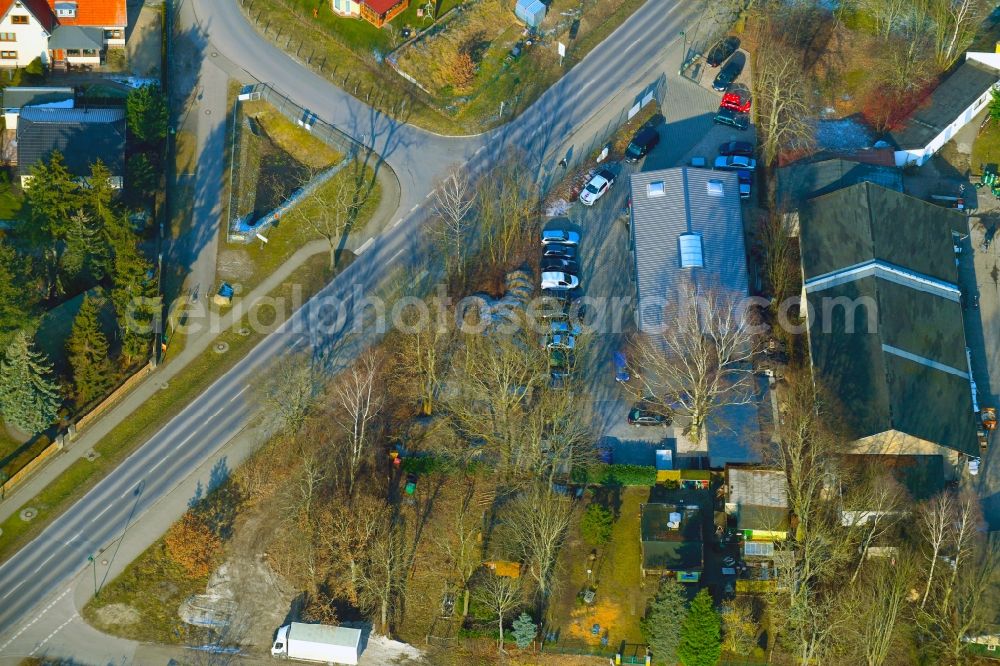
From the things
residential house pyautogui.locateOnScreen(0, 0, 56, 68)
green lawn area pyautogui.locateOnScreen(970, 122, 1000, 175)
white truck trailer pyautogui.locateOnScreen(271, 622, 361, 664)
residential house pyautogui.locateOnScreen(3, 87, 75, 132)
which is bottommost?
white truck trailer pyautogui.locateOnScreen(271, 622, 361, 664)

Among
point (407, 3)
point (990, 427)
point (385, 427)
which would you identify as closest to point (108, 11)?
point (407, 3)

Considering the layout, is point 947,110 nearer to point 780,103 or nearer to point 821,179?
point 780,103

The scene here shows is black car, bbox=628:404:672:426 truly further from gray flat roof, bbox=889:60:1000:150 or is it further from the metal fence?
the metal fence

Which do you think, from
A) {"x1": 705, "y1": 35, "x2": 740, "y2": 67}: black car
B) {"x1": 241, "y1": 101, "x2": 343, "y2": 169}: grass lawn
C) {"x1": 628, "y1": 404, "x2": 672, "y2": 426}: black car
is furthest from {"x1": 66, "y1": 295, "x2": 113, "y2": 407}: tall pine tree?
{"x1": 705, "y1": 35, "x2": 740, "y2": 67}: black car

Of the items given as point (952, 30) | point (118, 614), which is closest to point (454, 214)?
point (118, 614)

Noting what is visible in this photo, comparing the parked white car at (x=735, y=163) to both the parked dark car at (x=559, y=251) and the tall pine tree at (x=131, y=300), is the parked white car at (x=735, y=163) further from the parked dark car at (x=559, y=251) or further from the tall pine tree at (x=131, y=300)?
the tall pine tree at (x=131, y=300)
